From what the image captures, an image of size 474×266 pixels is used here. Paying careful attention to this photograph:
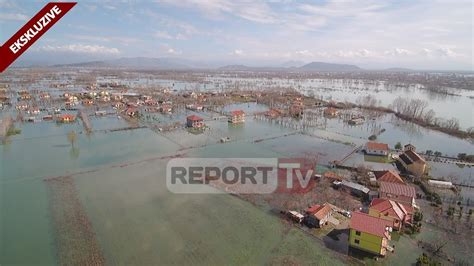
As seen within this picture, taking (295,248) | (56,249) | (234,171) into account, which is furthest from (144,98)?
(295,248)

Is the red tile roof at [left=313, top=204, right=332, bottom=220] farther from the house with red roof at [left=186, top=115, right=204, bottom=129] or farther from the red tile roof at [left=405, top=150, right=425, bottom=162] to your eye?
the house with red roof at [left=186, top=115, right=204, bottom=129]

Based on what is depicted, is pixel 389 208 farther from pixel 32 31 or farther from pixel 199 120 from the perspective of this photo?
pixel 199 120

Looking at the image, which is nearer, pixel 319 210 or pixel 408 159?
pixel 319 210

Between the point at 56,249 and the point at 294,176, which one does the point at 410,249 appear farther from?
the point at 56,249

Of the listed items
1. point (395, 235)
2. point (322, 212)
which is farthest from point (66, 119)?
point (395, 235)

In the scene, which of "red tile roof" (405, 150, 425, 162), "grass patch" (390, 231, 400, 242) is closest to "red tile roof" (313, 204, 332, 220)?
"grass patch" (390, 231, 400, 242)

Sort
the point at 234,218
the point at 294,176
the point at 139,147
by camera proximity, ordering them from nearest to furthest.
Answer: the point at 234,218
the point at 294,176
the point at 139,147
